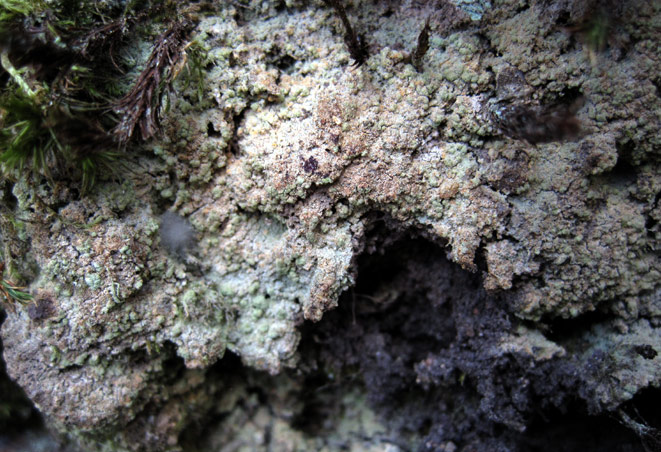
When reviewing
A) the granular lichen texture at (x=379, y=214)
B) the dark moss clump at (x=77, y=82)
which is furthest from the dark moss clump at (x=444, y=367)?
the dark moss clump at (x=77, y=82)

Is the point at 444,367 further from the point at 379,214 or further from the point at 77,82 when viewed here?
the point at 77,82

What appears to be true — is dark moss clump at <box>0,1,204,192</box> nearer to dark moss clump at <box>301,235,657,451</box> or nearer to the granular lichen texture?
the granular lichen texture

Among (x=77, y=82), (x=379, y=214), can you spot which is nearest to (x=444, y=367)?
(x=379, y=214)

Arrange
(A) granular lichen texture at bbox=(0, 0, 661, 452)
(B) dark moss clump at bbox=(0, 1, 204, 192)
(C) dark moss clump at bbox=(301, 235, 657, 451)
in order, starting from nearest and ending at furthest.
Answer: (B) dark moss clump at bbox=(0, 1, 204, 192) → (A) granular lichen texture at bbox=(0, 0, 661, 452) → (C) dark moss clump at bbox=(301, 235, 657, 451)

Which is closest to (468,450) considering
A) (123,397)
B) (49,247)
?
(123,397)

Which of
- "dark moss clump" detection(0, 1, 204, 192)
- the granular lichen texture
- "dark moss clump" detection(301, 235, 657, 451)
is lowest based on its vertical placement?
"dark moss clump" detection(301, 235, 657, 451)

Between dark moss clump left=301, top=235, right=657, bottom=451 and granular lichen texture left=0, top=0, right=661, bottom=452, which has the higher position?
granular lichen texture left=0, top=0, right=661, bottom=452

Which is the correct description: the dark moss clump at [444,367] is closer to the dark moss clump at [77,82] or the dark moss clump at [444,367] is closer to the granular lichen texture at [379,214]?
the granular lichen texture at [379,214]

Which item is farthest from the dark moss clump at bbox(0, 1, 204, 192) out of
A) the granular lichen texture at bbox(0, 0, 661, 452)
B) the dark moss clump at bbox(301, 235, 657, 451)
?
the dark moss clump at bbox(301, 235, 657, 451)

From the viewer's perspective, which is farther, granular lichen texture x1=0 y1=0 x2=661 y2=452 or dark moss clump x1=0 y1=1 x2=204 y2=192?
granular lichen texture x1=0 y1=0 x2=661 y2=452
